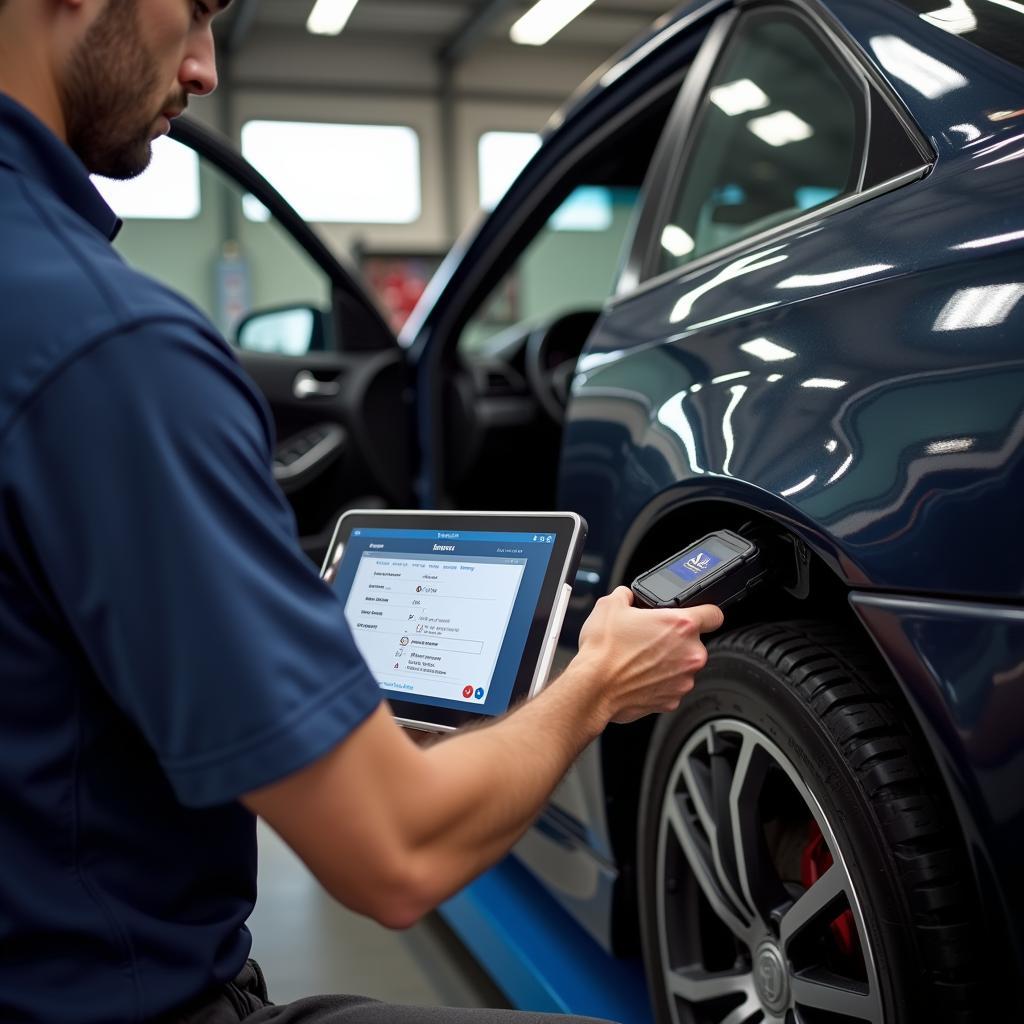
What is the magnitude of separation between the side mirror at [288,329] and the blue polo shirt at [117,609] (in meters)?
2.14

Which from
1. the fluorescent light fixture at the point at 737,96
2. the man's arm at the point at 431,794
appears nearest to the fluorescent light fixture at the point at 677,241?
the fluorescent light fixture at the point at 737,96

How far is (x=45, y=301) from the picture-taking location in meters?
0.71

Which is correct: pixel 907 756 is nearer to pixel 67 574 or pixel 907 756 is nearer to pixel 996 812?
pixel 996 812

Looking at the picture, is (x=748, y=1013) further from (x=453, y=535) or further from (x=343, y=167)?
(x=343, y=167)

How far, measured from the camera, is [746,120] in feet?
5.72

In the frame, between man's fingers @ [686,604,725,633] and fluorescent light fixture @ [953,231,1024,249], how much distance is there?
41 cm

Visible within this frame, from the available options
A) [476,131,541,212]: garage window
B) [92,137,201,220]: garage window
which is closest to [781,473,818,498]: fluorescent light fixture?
[92,137,201,220]: garage window

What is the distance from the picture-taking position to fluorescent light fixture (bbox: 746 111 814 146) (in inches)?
70.6

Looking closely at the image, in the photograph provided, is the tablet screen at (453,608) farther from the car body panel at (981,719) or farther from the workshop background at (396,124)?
the workshop background at (396,124)

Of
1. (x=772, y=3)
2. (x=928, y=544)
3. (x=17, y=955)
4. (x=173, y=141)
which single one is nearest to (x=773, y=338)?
(x=928, y=544)

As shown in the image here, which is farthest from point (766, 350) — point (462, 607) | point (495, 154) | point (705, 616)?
point (495, 154)

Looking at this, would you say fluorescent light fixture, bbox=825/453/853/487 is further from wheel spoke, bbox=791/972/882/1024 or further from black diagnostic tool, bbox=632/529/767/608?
wheel spoke, bbox=791/972/882/1024

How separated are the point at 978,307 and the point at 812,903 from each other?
604 millimetres

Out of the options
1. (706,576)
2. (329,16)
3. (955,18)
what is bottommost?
(706,576)
